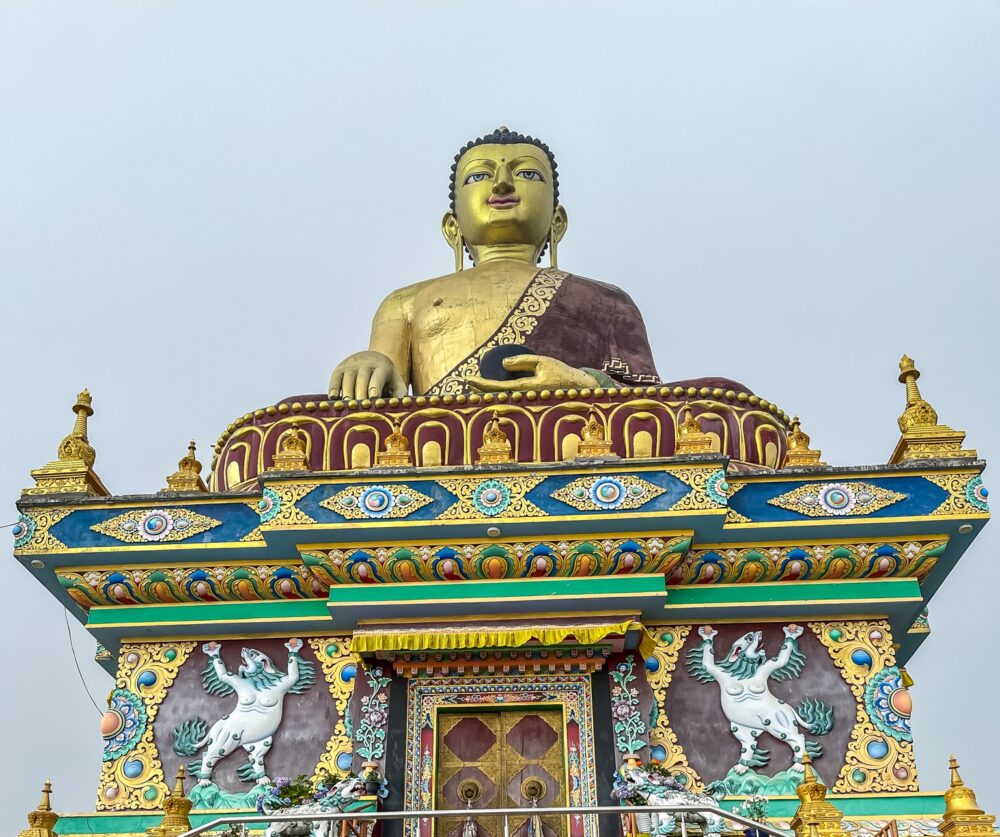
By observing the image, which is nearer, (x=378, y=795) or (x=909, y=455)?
(x=378, y=795)

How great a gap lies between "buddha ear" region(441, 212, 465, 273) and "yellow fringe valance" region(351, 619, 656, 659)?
7.24 meters

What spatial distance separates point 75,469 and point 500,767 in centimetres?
427

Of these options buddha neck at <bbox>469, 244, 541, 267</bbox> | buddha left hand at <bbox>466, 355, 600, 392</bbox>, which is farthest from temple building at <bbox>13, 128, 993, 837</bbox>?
buddha neck at <bbox>469, 244, 541, 267</bbox>

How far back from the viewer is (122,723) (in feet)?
33.2

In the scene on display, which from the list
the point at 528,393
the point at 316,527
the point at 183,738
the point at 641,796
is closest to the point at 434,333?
the point at 528,393

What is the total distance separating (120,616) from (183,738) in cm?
116

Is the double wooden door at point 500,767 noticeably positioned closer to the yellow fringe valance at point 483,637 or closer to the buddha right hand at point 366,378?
the yellow fringe valance at point 483,637

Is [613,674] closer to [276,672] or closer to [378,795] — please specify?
[378,795]

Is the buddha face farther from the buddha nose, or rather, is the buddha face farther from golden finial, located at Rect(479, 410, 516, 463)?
golden finial, located at Rect(479, 410, 516, 463)

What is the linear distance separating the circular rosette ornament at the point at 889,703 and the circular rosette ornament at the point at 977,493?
Answer: 142 cm

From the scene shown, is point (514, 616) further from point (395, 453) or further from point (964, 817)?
point (964, 817)

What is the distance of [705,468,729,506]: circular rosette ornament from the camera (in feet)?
31.9

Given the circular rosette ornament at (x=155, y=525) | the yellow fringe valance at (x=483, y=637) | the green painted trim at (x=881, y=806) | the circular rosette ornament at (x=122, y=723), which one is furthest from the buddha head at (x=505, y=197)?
the green painted trim at (x=881, y=806)

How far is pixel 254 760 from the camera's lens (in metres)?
9.91
